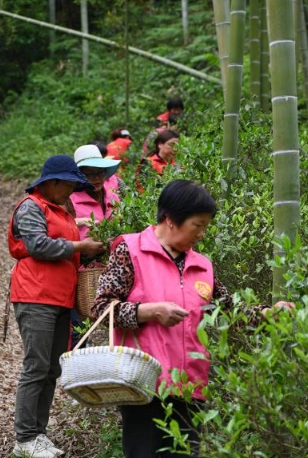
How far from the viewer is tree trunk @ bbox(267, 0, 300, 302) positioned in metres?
3.60

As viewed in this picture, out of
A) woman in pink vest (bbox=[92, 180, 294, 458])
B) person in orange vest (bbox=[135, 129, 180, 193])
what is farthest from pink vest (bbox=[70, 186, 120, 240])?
person in orange vest (bbox=[135, 129, 180, 193])

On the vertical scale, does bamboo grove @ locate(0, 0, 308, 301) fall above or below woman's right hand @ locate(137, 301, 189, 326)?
above

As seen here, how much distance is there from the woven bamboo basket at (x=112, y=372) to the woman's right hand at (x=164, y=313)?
13 cm

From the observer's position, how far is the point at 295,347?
2719 mm

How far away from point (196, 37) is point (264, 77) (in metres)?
10.8

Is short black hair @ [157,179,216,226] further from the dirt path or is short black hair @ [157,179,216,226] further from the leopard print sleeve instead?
the dirt path

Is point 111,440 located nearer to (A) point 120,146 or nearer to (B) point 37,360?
(B) point 37,360

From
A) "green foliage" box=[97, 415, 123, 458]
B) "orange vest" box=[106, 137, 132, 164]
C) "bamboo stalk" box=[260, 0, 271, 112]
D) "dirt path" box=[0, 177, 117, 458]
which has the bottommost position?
"dirt path" box=[0, 177, 117, 458]

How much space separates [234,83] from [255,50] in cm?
403

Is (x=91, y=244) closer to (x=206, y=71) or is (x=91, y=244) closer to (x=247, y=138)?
(x=247, y=138)

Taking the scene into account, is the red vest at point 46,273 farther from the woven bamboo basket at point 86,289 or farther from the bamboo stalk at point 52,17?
the bamboo stalk at point 52,17

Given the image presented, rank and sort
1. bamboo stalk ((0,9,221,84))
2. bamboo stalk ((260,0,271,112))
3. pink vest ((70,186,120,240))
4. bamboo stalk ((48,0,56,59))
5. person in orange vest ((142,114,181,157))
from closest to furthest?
pink vest ((70,186,120,240))
person in orange vest ((142,114,181,157))
bamboo stalk ((260,0,271,112))
bamboo stalk ((0,9,221,84))
bamboo stalk ((48,0,56,59))

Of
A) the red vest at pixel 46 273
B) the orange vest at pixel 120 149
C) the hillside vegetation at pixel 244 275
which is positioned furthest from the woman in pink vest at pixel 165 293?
the orange vest at pixel 120 149

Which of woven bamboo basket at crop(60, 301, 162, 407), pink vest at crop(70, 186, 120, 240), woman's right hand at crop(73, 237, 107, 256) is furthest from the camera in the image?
pink vest at crop(70, 186, 120, 240)
